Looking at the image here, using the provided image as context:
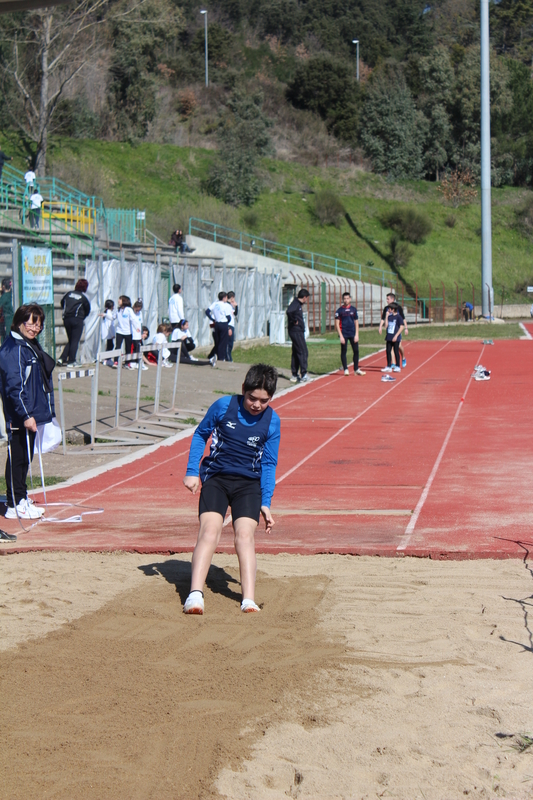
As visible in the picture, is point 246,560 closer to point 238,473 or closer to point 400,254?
point 238,473

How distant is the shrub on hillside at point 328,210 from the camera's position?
60.3m

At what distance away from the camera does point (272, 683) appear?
484 centimetres

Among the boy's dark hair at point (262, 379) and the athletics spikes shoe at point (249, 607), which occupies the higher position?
the boy's dark hair at point (262, 379)

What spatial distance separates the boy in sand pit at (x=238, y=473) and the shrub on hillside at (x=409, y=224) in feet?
188

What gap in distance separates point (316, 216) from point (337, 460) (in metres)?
50.3

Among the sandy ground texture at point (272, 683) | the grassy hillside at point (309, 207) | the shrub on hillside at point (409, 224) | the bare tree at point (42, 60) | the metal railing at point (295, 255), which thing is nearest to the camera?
the sandy ground texture at point (272, 683)

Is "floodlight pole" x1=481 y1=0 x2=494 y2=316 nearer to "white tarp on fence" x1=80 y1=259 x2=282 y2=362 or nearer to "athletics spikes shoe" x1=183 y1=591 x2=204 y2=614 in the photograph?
"white tarp on fence" x1=80 y1=259 x2=282 y2=362

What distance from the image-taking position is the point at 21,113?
51594 mm

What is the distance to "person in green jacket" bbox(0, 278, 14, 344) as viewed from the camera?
1348 centimetres

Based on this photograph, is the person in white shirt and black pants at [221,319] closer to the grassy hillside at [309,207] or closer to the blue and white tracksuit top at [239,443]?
the blue and white tracksuit top at [239,443]

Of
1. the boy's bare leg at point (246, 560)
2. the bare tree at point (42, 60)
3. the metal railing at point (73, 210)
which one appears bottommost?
the boy's bare leg at point (246, 560)

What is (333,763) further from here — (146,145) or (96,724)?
(146,145)

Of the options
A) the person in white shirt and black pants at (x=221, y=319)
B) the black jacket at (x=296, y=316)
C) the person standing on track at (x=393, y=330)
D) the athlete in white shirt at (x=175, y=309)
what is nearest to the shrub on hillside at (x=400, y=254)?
the person in white shirt and black pants at (x=221, y=319)

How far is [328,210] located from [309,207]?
5.24 ft
